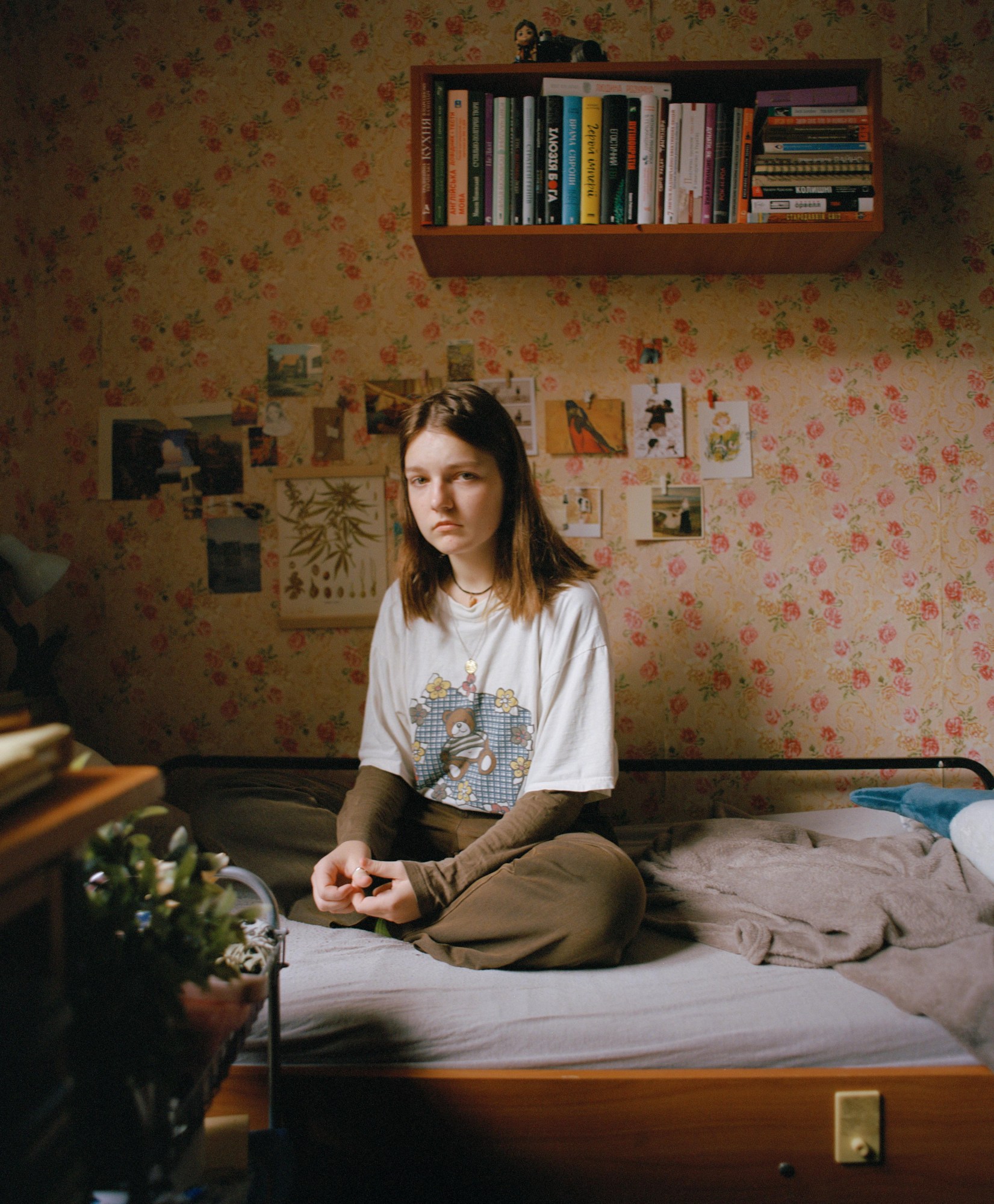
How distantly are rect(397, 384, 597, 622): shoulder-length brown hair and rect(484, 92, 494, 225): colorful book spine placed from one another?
1.47 ft

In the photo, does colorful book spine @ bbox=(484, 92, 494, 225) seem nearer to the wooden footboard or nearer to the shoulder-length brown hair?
the shoulder-length brown hair

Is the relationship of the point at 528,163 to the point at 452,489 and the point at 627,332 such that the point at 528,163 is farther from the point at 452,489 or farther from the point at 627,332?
the point at 452,489

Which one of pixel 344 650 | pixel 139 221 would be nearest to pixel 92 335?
pixel 139 221

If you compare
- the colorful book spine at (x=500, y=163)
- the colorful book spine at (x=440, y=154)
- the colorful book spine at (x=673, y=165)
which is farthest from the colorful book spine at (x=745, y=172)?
the colorful book spine at (x=440, y=154)

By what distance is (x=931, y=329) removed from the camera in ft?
5.64

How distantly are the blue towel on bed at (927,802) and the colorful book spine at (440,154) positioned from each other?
1.41 m

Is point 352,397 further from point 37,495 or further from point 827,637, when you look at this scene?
point 827,637

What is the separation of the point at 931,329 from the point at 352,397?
133 centimetres

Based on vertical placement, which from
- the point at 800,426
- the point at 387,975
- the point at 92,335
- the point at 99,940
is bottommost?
the point at 387,975

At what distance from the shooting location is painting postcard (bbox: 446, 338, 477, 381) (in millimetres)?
1722

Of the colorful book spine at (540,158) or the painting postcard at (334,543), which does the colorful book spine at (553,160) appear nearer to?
the colorful book spine at (540,158)

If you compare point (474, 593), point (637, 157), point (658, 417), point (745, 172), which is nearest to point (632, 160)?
point (637, 157)

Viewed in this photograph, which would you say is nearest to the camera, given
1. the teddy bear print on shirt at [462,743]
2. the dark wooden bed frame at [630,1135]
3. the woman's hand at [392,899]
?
the dark wooden bed frame at [630,1135]

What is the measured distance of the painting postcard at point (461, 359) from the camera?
5.65 ft
